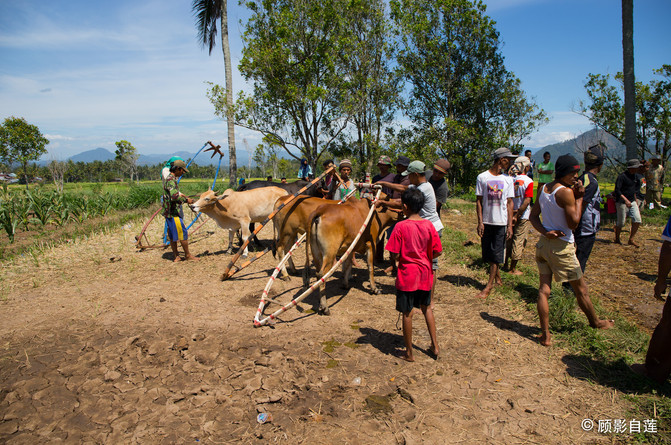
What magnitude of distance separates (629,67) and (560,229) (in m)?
11.5

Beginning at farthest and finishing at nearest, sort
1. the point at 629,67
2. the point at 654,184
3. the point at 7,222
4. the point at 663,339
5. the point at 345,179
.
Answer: the point at 654,184 → the point at 629,67 → the point at 7,222 → the point at 345,179 → the point at 663,339

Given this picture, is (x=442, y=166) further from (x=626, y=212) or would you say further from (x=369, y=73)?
(x=369, y=73)

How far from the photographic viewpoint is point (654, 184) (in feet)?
42.5

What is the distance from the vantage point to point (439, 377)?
4043mm

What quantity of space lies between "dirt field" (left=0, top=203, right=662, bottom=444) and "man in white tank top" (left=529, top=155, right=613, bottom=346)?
0.73m

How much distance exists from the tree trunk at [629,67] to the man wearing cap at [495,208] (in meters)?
9.55

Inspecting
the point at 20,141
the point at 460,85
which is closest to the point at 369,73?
the point at 460,85

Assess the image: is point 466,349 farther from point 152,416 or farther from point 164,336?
point 164,336

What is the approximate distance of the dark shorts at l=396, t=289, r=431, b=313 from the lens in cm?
411

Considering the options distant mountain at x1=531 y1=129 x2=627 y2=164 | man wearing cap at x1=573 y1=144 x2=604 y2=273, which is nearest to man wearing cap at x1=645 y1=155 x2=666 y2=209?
distant mountain at x1=531 y1=129 x2=627 y2=164

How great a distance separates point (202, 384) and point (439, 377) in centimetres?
262

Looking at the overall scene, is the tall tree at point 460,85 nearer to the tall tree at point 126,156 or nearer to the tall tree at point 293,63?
the tall tree at point 293,63

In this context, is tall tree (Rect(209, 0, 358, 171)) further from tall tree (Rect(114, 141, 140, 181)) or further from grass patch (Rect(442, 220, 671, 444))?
tall tree (Rect(114, 141, 140, 181))

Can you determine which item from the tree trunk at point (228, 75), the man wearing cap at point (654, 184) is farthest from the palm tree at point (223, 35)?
the man wearing cap at point (654, 184)
